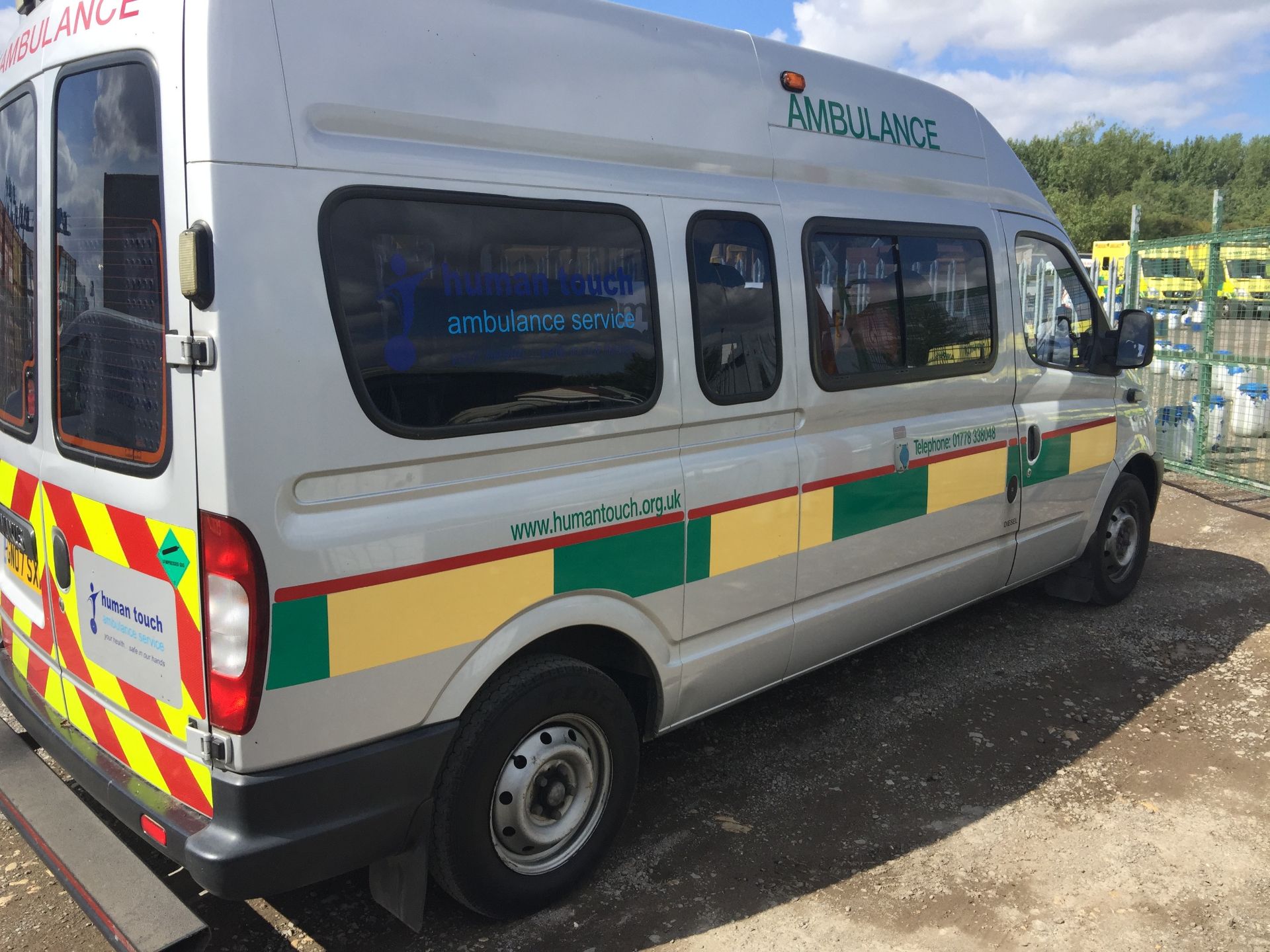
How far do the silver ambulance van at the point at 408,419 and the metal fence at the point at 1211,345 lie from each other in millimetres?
5965

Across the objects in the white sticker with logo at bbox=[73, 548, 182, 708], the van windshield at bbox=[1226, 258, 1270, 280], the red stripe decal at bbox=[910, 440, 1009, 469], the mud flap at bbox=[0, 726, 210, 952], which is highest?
the van windshield at bbox=[1226, 258, 1270, 280]

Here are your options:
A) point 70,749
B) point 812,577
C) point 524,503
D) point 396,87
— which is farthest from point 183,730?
point 812,577

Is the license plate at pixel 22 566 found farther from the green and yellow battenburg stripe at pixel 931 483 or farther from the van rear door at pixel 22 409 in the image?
the green and yellow battenburg stripe at pixel 931 483

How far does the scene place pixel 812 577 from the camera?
3631 mm

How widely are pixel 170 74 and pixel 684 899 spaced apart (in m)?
2.57

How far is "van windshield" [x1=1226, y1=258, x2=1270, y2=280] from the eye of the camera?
8359 mm

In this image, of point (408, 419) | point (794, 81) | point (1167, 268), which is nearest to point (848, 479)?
point (794, 81)

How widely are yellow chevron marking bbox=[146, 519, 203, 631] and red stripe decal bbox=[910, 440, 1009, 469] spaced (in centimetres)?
270

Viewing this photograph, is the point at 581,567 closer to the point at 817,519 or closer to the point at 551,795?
the point at 551,795

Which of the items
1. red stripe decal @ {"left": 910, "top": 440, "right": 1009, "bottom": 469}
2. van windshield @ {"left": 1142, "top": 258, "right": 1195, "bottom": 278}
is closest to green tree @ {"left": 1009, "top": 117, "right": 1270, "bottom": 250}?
van windshield @ {"left": 1142, "top": 258, "right": 1195, "bottom": 278}

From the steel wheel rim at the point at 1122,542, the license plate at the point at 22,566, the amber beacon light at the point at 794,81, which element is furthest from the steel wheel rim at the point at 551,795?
the steel wheel rim at the point at 1122,542

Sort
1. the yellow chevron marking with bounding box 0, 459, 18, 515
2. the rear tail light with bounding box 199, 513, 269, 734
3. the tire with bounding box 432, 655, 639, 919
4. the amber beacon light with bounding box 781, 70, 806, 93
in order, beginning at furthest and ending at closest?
the amber beacon light with bounding box 781, 70, 806, 93, the yellow chevron marking with bounding box 0, 459, 18, 515, the tire with bounding box 432, 655, 639, 919, the rear tail light with bounding box 199, 513, 269, 734

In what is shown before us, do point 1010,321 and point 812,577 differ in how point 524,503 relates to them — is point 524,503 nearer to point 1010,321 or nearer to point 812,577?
point 812,577

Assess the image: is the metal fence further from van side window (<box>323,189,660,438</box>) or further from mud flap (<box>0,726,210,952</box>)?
mud flap (<box>0,726,210,952</box>)
